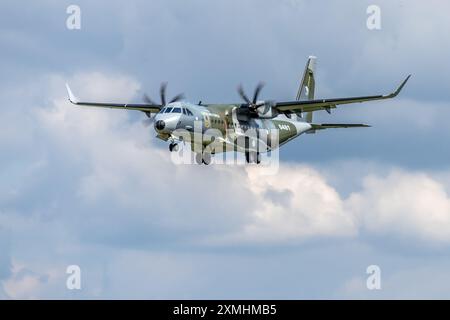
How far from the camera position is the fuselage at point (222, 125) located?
70438 millimetres

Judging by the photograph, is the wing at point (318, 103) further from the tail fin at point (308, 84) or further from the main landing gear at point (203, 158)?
the tail fin at point (308, 84)

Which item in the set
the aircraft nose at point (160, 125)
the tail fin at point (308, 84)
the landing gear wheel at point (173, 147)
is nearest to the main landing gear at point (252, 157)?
the landing gear wheel at point (173, 147)

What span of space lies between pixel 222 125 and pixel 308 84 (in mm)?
20758

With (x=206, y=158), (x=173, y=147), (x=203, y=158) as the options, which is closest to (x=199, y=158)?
(x=203, y=158)

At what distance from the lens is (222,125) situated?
2992 inches

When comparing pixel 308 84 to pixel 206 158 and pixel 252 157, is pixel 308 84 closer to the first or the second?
pixel 252 157

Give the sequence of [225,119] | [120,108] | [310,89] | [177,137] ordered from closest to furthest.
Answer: [177,137], [225,119], [120,108], [310,89]

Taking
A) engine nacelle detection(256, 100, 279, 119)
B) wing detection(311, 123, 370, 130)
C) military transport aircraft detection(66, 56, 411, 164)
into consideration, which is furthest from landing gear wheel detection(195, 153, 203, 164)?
wing detection(311, 123, 370, 130)

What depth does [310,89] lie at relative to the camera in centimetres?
9512

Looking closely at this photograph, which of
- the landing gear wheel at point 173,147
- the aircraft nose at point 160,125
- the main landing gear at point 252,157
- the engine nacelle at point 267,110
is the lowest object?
the landing gear wheel at point 173,147
